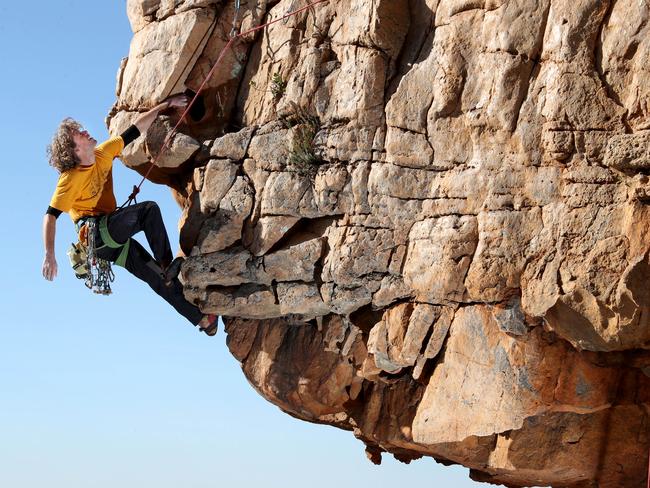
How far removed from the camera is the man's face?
42.3ft

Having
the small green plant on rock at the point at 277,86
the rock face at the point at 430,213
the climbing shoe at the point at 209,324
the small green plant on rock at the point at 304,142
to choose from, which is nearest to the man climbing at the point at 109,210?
the climbing shoe at the point at 209,324

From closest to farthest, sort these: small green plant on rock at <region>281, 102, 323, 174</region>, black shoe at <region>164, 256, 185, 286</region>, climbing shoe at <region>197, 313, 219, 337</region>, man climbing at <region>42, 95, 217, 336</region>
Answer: small green plant on rock at <region>281, 102, 323, 174</region> < man climbing at <region>42, 95, 217, 336</region> < black shoe at <region>164, 256, 185, 286</region> < climbing shoe at <region>197, 313, 219, 337</region>

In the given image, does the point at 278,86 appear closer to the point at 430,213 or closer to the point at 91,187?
the point at 91,187

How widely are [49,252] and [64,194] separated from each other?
79cm

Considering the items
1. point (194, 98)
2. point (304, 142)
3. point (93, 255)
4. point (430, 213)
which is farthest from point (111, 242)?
point (430, 213)

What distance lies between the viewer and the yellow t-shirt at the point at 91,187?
1288 centimetres

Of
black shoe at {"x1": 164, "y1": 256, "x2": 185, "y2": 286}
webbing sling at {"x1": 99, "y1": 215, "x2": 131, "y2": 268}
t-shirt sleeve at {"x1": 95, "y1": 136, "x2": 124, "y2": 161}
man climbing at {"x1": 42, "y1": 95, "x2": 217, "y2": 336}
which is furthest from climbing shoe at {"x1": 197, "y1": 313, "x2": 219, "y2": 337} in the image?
t-shirt sleeve at {"x1": 95, "y1": 136, "x2": 124, "y2": 161}

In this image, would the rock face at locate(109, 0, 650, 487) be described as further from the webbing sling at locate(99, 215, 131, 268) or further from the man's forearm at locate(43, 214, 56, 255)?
the man's forearm at locate(43, 214, 56, 255)

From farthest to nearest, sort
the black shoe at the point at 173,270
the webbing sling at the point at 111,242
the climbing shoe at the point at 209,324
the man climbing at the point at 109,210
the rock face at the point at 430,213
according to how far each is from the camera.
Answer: the climbing shoe at the point at 209,324 → the black shoe at the point at 173,270 → the webbing sling at the point at 111,242 → the man climbing at the point at 109,210 → the rock face at the point at 430,213

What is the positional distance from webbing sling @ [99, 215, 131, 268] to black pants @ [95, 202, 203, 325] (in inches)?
1.6

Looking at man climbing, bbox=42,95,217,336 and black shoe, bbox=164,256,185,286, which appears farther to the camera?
black shoe, bbox=164,256,185,286

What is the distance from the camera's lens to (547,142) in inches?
422

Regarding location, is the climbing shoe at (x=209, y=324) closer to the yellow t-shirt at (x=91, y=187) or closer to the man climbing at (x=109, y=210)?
the man climbing at (x=109, y=210)

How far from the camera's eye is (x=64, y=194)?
1285cm
